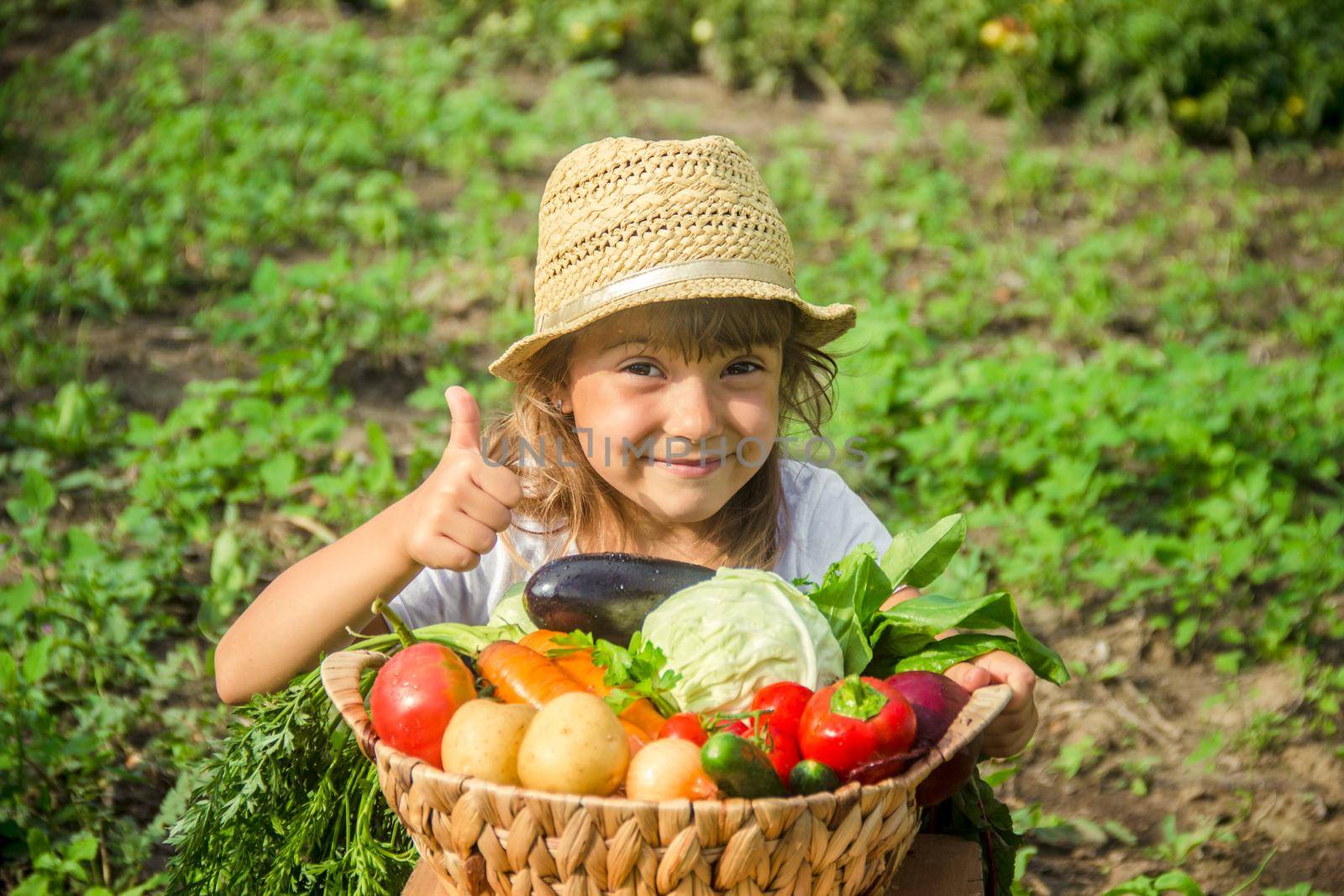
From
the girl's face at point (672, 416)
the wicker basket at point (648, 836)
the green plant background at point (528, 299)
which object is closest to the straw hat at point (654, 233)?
the girl's face at point (672, 416)

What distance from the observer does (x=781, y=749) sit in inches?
70.7

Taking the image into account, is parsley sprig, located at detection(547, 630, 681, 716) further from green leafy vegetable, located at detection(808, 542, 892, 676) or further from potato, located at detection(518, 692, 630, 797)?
green leafy vegetable, located at detection(808, 542, 892, 676)

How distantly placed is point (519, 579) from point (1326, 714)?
8.07ft

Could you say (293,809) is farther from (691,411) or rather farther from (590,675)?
(691,411)

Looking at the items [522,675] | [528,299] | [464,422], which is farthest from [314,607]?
[528,299]

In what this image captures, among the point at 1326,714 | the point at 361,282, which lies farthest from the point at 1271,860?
the point at 361,282

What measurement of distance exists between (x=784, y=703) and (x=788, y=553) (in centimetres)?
108

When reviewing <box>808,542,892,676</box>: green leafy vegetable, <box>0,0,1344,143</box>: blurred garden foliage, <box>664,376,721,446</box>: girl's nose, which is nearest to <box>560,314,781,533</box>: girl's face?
<box>664,376,721,446</box>: girl's nose

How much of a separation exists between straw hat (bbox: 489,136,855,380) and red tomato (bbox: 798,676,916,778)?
915 millimetres

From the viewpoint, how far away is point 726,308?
248 cm

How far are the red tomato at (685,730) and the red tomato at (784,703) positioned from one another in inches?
4.2

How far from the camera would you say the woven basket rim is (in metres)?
1.57

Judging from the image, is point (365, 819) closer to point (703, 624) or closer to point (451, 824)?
point (451, 824)

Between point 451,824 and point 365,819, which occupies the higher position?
point 451,824
